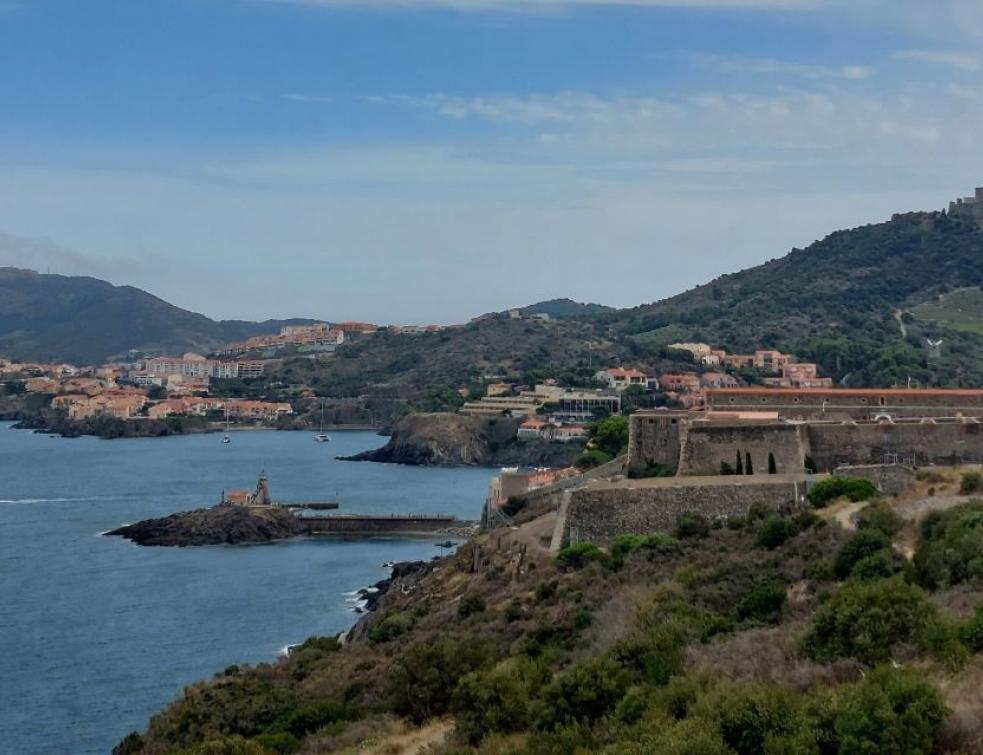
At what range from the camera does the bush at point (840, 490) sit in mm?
22984

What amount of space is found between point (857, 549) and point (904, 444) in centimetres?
934

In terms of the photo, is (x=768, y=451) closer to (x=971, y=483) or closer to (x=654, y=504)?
(x=654, y=504)

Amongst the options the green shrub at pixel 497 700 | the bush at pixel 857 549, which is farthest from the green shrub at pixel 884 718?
the bush at pixel 857 549

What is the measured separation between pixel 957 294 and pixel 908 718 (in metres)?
119

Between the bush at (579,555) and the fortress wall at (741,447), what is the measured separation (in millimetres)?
3462

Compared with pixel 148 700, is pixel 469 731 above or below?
above

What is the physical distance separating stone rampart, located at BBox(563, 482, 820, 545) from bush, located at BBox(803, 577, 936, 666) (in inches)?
423

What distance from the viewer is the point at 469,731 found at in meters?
14.1

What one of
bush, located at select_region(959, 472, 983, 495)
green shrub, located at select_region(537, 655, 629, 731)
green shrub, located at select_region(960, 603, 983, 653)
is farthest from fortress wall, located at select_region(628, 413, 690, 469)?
green shrub, located at select_region(960, 603, 983, 653)

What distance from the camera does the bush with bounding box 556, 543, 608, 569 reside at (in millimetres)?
23969

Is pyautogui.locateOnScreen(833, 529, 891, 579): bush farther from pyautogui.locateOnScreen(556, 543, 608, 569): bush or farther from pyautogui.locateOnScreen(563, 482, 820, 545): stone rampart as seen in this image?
pyautogui.locateOnScreen(556, 543, 608, 569): bush

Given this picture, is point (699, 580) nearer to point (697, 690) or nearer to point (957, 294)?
point (697, 690)

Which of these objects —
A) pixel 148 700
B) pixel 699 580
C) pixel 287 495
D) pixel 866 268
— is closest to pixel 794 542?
pixel 699 580

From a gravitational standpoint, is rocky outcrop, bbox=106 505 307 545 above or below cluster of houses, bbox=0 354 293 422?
below
